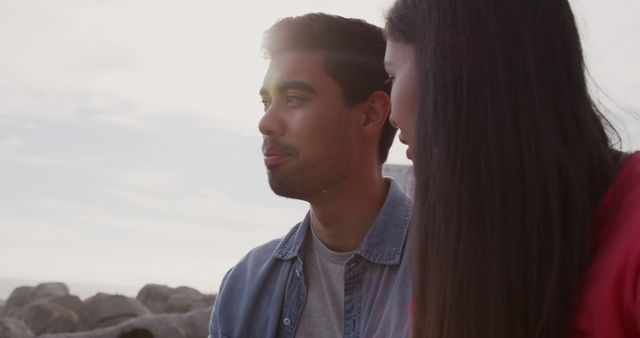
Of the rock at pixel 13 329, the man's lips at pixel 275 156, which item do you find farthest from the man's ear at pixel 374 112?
the rock at pixel 13 329

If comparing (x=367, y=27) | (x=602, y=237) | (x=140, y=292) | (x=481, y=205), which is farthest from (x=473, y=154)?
(x=140, y=292)

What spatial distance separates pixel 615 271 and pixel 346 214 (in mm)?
2123

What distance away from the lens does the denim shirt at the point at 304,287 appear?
129 inches

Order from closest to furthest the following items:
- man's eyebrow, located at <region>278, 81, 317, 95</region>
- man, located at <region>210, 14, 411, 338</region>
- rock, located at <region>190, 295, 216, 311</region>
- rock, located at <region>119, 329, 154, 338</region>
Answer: man, located at <region>210, 14, 411, 338</region> < man's eyebrow, located at <region>278, 81, 317, 95</region> < rock, located at <region>119, 329, 154, 338</region> < rock, located at <region>190, 295, 216, 311</region>

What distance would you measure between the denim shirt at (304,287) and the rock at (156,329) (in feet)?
17.3

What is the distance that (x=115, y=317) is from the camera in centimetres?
988

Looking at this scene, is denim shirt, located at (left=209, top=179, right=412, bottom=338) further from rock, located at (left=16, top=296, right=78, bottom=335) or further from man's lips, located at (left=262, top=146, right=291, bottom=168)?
rock, located at (left=16, top=296, right=78, bottom=335)

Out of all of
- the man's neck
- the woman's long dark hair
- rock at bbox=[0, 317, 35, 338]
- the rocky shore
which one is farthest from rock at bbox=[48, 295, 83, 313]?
the woman's long dark hair

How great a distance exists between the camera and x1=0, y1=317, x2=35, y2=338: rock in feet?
28.9

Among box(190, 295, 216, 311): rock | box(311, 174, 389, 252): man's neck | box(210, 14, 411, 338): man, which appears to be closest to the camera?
box(210, 14, 411, 338): man

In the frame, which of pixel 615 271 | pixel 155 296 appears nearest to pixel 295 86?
pixel 615 271

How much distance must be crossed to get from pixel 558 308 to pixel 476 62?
1.55 feet

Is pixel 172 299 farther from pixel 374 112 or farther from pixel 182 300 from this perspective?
pixel 374 112

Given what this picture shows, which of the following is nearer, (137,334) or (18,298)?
(137,334)
